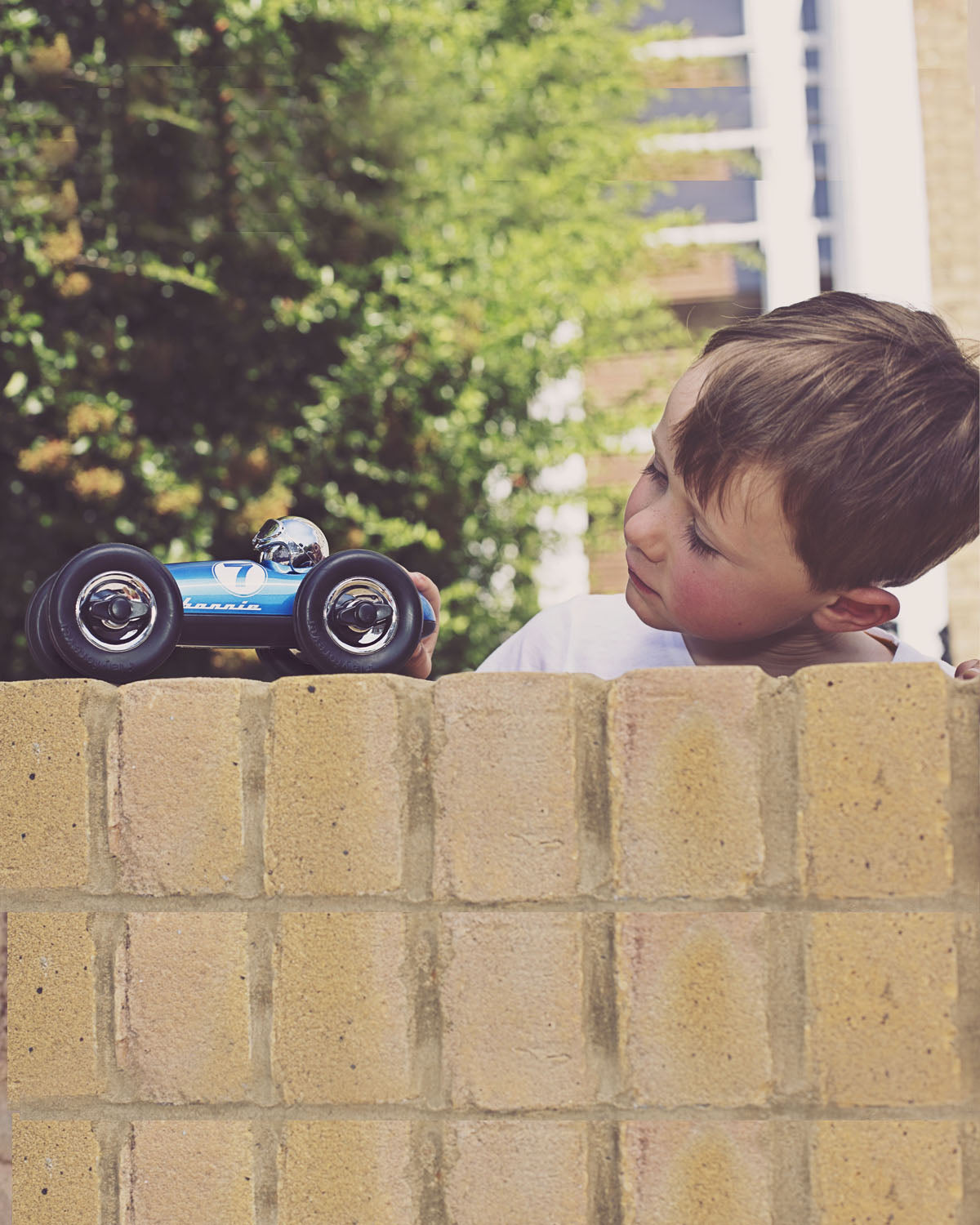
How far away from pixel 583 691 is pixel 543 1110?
1.28ft

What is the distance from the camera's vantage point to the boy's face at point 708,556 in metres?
1.43

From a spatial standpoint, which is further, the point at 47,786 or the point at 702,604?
the point at 702,604

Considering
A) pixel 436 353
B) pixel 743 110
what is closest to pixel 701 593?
pixel 436 353

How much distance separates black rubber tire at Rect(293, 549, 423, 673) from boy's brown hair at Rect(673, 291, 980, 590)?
14.2 inches

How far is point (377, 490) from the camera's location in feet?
16.0

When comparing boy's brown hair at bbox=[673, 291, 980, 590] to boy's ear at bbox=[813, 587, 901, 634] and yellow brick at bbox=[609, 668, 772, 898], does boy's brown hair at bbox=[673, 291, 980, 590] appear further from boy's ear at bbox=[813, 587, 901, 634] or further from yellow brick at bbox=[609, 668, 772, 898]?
yellow brick at bbox=[609, 668, 772, 898]

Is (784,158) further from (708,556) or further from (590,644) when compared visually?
(708,556)

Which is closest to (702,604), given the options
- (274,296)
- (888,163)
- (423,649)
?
(423,649)

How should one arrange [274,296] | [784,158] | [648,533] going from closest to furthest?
[648,533] → [274,296] → [784,158]

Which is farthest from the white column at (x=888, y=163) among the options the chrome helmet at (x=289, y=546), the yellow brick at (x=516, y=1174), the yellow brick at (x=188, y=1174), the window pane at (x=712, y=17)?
the yellow brick at (x=188, y=1174)

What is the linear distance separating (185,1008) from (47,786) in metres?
0.25

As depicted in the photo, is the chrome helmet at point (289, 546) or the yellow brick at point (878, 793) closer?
the yellow brick at point (878, 793)

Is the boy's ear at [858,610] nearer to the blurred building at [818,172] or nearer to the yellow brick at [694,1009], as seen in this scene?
the yellow brick at [694,1009]

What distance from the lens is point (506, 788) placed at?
118 centimetres
